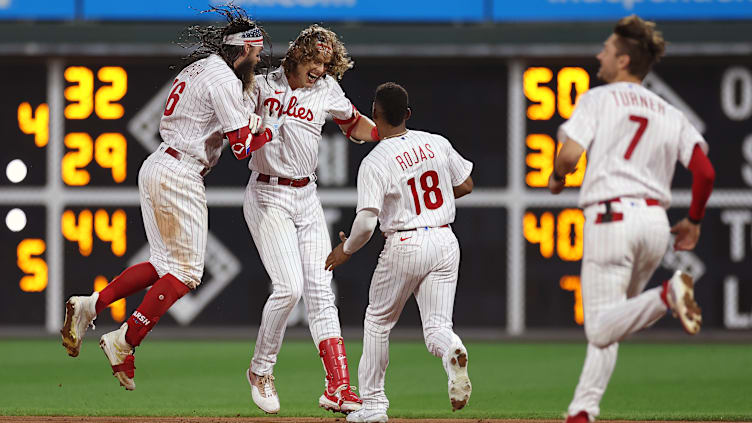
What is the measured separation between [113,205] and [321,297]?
14.8ft

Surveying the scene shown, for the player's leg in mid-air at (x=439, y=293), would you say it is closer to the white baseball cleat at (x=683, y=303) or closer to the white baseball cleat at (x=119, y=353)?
the white baseball cleat at (x=683, y=303)

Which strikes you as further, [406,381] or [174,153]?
[406,381]

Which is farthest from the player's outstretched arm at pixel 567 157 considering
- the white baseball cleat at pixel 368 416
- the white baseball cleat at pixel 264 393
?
the white baseball cleat at pixel 264 393

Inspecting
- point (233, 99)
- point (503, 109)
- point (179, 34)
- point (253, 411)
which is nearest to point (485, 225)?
point (503, 109)

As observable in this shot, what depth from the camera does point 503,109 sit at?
10734 mm

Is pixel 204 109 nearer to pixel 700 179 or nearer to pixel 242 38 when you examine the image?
pixel 242 38

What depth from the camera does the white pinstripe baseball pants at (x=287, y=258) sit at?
21.3 feet

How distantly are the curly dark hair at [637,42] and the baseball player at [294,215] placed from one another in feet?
6.28

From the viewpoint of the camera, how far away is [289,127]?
654 cm

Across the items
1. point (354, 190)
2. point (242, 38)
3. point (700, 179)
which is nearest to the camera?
point (700, 179)

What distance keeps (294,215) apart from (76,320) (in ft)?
4.13

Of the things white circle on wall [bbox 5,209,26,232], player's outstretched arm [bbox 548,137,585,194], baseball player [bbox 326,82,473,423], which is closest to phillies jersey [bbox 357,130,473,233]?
baseball player [bbox 326,82,473,423]

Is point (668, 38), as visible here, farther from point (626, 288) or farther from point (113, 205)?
point (626, 288)

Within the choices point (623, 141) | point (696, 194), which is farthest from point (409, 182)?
point (696, 194)
